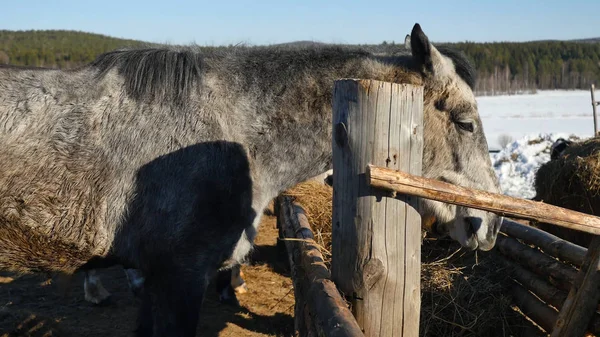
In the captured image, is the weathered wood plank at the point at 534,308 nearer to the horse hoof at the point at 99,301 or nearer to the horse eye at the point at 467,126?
the horse eye at the point at 467,126

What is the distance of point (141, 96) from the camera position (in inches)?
129

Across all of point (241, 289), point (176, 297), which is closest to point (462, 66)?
point (176, 297)

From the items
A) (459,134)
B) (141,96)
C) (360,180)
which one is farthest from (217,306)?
(360,180)

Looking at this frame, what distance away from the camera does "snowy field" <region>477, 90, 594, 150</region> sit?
23.1 meters

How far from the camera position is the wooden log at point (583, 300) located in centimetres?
302

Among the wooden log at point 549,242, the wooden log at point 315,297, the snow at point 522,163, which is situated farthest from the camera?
the snow at point 522,163

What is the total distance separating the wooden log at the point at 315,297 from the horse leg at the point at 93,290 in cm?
254

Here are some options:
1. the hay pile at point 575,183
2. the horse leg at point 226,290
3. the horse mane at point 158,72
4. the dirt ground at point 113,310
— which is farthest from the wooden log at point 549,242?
the horse leg at point 226,290

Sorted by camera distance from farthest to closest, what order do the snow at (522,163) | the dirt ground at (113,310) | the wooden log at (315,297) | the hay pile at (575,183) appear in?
the snow at (522,163) → the hay pile at (575,183) → the dirt ground at (113,310) → the wooden log at (315,297)

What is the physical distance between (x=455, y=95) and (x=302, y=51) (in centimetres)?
106

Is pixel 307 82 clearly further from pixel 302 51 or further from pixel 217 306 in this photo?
pixel 217 306

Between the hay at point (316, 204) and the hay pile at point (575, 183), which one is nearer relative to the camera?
the hay at point (316, 204)

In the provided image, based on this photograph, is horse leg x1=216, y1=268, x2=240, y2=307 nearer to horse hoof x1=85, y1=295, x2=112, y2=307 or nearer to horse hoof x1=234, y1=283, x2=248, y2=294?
horse hoof x1=234, y1=283, x2=248, y2=294

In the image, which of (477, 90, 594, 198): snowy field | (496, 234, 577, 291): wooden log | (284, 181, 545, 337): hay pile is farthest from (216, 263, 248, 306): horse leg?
(477, 90, 594, 198): snowy field
